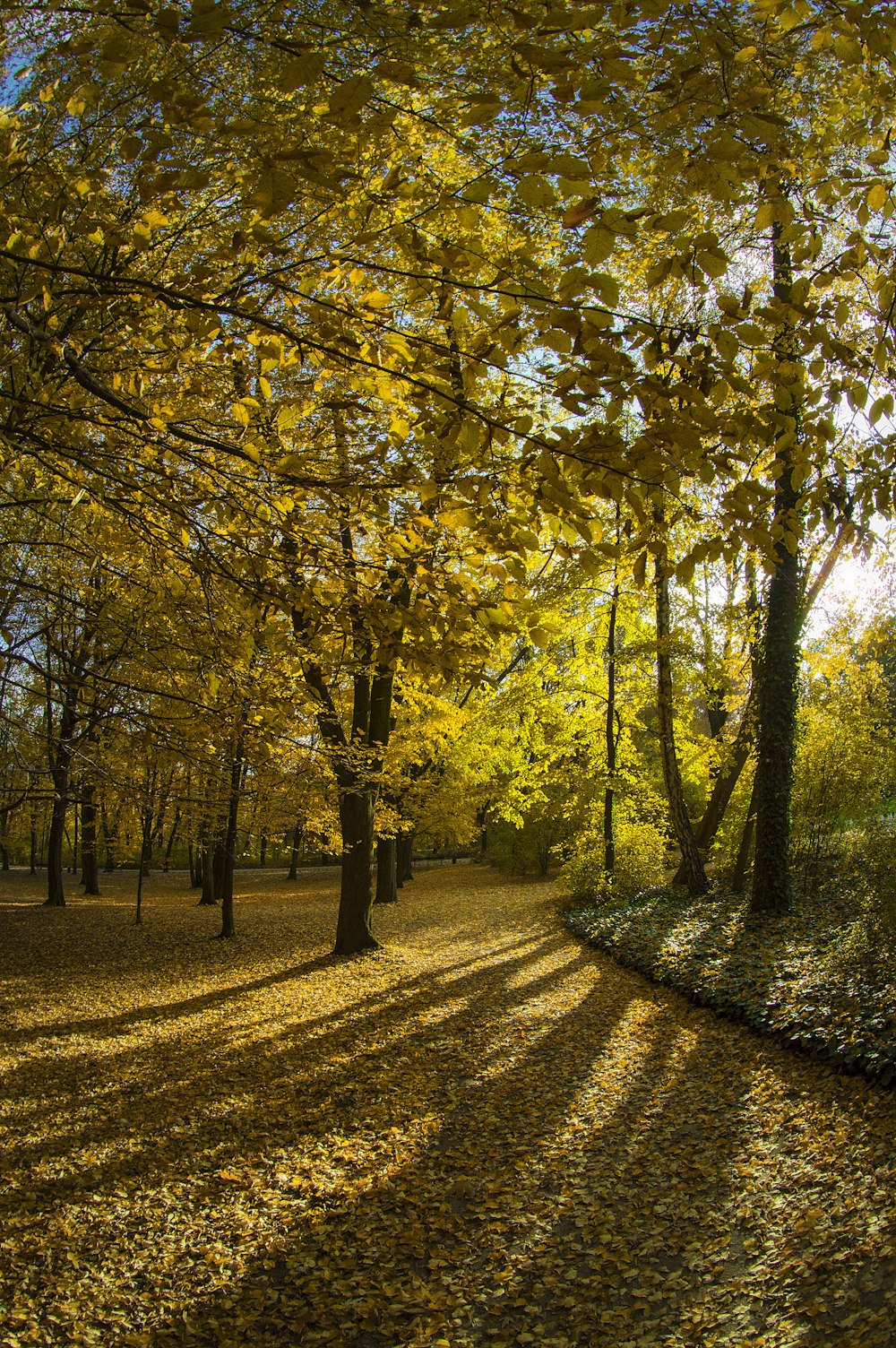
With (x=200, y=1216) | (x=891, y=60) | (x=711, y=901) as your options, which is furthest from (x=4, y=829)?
(x=891, y=60)

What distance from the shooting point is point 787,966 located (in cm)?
777

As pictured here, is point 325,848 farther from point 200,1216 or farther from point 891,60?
point 891,60

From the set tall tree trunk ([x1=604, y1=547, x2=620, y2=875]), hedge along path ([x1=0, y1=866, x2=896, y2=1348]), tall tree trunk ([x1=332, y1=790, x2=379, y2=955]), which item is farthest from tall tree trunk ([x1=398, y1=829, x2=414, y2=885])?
hedge along path ([x1=0, y1=866, x2=896, y2=1348])

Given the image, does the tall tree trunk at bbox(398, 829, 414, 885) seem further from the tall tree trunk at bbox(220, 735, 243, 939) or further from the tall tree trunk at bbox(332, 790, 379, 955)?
the tall tree trunk at bbox(332, 790, 379, 955)

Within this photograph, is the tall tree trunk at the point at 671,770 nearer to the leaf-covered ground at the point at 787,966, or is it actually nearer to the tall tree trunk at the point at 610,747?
the leaf-covered ground at the point at 787,966

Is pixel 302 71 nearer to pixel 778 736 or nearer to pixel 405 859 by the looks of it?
pixel 778 736

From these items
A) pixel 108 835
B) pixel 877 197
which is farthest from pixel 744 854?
pixel 108 835

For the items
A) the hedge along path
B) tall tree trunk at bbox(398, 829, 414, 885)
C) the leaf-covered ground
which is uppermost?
the leaf-covered ground

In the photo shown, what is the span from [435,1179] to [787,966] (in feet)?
14.4

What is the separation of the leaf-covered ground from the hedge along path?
224 mm

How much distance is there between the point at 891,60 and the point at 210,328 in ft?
6.94

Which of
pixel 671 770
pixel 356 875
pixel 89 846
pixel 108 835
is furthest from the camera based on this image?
pixel 108 835

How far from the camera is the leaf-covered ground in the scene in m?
5.70

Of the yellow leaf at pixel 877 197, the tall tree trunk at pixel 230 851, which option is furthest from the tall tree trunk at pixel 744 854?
the yellow leaf at pixel 877 197
